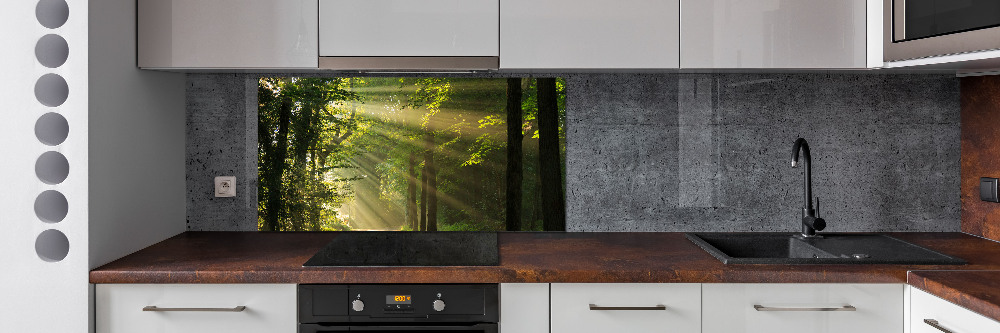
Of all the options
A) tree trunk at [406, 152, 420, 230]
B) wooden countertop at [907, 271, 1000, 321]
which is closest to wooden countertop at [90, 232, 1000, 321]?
wooden countertop at [907, 271, 1000, 321]

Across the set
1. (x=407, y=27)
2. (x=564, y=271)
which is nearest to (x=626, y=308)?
(x=564, y=271)

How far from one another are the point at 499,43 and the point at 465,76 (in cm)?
40

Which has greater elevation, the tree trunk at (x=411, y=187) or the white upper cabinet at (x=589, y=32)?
the white upper cabinet at (x=589, y=32)

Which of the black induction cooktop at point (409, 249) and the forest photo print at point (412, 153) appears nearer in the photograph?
the black induction cooktop at point (409, 249)

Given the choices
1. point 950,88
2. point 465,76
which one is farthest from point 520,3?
point 950,88

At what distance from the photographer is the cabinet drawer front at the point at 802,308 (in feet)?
5.77

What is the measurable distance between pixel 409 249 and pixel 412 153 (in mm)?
481

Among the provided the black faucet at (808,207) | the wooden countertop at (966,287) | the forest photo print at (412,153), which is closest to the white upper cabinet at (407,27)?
the forest photo print at (412,153)

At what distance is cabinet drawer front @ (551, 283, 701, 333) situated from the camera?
1.77m
